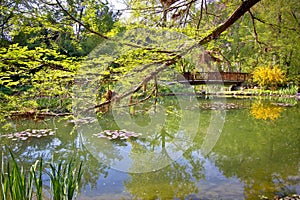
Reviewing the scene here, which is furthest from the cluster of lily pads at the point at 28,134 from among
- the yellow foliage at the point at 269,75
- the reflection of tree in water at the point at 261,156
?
the yellow foliage at the point at 269,75

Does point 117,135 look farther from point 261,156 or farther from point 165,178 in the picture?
point 261,156

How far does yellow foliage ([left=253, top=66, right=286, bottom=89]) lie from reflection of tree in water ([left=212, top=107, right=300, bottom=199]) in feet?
23.8

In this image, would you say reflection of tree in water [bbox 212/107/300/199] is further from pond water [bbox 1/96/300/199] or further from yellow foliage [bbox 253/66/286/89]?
yellow foliage [bbox 253/66/286/89]

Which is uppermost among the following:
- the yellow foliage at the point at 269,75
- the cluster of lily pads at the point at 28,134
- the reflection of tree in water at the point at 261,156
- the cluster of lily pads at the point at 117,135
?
the yellow foliage at the point at 269,75

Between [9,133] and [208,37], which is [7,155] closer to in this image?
[9,133]

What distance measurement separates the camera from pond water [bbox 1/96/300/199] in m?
3.02

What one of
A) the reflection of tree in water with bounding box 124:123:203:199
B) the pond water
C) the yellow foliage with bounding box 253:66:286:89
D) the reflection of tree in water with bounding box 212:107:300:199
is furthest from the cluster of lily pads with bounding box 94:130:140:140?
the yellow foliage with bounding box 253:66:286:89

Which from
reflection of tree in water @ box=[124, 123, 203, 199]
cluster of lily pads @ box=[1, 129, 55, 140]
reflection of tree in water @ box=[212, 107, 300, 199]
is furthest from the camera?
cluster of lily pads @ box=[1, 129, 55, 140]

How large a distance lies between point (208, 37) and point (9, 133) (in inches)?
189

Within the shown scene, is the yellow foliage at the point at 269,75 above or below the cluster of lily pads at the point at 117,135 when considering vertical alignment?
above

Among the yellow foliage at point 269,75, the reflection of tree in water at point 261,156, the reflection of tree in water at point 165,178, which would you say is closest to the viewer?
the reflection of tree in water at point 165,178

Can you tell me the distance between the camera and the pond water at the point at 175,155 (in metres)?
3.02

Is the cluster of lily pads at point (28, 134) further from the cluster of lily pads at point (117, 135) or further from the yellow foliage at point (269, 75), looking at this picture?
the yellow foliage at point (269, 75)

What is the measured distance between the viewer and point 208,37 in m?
2.16
